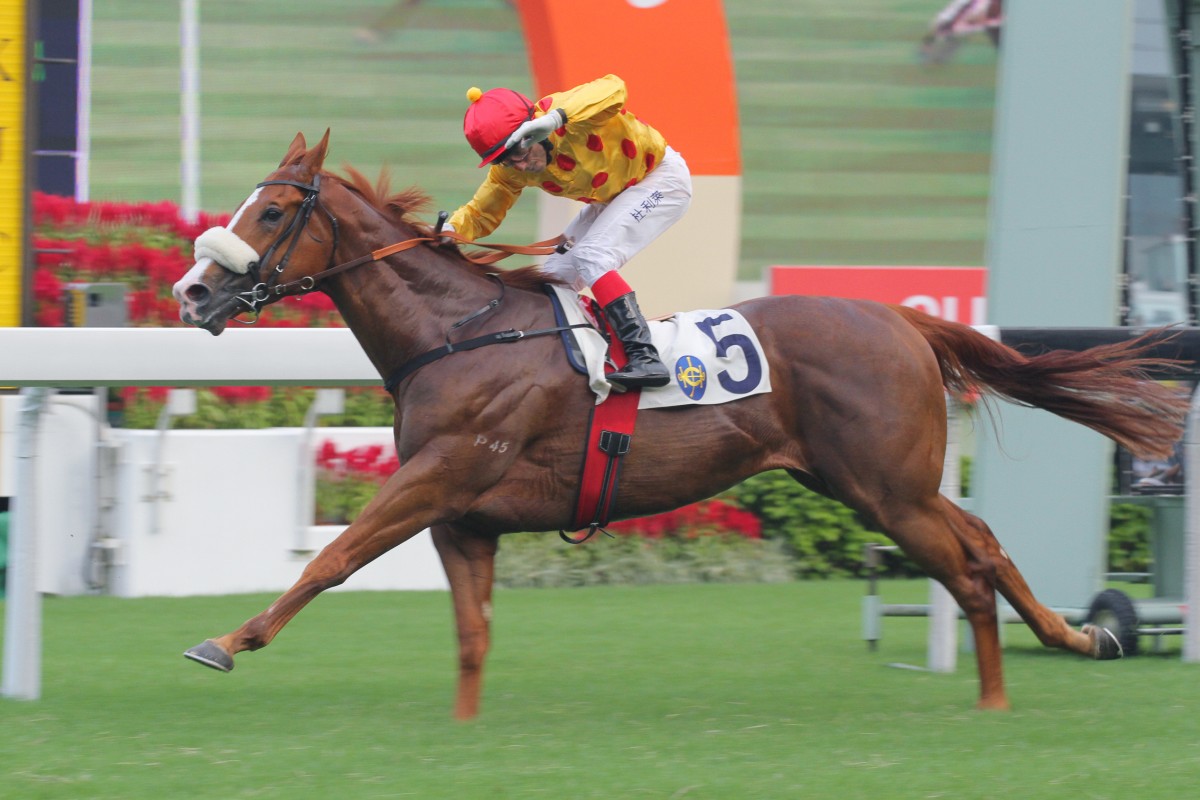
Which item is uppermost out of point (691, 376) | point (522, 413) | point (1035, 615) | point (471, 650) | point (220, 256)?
point (220, 256)

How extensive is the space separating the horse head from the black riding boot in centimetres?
90

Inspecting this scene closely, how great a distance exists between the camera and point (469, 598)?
15.5 ft

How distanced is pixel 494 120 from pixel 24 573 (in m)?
2.01

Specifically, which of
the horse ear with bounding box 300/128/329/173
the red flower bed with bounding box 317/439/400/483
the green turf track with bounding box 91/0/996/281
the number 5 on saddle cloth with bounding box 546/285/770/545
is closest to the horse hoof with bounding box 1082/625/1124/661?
the number 5 on saddle cloth with bounding box 546/285/770/545

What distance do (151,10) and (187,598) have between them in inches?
247

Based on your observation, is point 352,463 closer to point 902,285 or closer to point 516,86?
point 902,285

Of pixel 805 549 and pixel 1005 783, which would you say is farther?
pixel 805 549

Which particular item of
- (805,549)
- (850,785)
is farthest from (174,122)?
(850,785)

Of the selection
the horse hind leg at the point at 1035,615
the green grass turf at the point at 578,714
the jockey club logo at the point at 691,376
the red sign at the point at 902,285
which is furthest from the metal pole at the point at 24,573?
the red sign at the point at 902,285

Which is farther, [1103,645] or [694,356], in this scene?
[1103,645]

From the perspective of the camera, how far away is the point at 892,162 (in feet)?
40.5

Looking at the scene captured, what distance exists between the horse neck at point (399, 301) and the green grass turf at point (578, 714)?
1.15 metres

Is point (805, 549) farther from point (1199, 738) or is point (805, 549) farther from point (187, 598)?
point (1199, 738)

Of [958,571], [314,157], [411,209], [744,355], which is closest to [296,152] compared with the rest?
[314,157]
